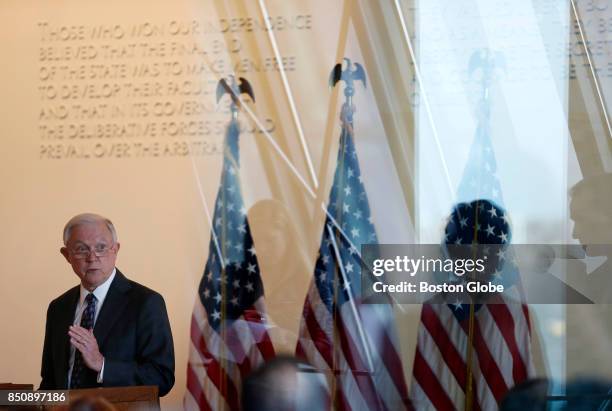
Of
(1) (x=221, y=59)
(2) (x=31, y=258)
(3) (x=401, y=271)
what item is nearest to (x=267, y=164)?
(1) (x=221, y=59)

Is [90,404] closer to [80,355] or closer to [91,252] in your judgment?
[80,355]

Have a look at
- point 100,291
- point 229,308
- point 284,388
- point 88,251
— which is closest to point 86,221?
point 88,251

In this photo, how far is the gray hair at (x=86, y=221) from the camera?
306 centimetres

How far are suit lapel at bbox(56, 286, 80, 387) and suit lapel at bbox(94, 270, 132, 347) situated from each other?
11cm

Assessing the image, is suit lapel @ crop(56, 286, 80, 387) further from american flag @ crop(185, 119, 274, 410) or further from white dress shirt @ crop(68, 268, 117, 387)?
american flag @ crop(185, 119, 274, 410)

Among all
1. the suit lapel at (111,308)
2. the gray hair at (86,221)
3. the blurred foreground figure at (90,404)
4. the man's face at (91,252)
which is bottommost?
the blurred foreground figure at (90,404)

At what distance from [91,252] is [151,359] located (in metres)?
0.47

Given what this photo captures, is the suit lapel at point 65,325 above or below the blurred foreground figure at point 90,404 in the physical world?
above

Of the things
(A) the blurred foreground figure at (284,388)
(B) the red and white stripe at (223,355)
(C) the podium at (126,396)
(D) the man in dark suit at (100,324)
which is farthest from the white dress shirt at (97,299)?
(A) the blurred foreground figure at (284,388)

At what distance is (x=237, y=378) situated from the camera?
2.99 metres

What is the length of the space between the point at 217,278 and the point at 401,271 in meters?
0.68

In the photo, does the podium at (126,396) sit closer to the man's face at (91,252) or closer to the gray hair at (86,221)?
the man's face at (91,252)

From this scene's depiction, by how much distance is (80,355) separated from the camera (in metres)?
3.09

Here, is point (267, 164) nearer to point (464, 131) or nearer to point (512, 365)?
point (464, 131)
